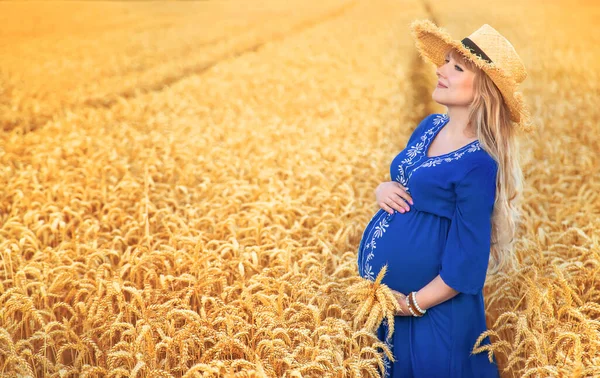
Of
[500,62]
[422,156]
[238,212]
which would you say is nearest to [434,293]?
[422,156]

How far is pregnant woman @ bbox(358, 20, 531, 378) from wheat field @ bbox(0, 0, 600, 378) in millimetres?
226

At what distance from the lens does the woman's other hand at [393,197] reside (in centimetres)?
292

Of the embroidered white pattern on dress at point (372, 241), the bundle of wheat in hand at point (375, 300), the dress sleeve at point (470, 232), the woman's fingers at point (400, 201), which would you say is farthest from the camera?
the embroidered white pattern on dress at point (372, 241)

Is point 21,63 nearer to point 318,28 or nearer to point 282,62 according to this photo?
point 282,62

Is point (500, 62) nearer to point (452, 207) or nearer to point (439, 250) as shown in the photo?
point (452, 207)

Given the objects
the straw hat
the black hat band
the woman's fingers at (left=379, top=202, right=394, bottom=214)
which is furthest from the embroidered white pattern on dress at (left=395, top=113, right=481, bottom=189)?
the black hat band

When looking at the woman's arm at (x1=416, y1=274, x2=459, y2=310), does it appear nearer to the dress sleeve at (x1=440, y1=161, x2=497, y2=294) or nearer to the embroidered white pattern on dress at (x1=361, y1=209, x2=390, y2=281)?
the dress sleeve at (x1=440, y1=161, x2=497, y2=294)

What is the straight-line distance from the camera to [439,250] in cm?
279

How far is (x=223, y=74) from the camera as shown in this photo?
13883mm

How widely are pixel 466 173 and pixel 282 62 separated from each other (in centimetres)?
1352

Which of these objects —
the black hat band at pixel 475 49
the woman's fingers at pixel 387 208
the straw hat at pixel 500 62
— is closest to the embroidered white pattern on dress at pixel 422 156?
the woman's fingers at pixel 387 208

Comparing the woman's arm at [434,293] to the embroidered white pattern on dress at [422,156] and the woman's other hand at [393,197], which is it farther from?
the embroidered white pattern on dress at [422,156]

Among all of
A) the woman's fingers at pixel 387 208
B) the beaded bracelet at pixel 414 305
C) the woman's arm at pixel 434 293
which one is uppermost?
the woman's fingers at pixel 387 208

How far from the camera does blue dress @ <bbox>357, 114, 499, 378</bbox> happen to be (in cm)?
259
